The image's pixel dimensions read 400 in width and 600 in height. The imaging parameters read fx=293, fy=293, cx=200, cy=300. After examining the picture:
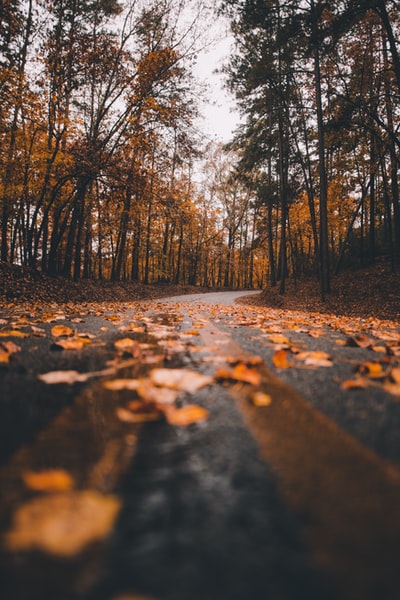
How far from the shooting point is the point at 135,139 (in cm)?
1062

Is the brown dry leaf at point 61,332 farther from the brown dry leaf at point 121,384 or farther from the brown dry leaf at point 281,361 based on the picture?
the brown dry leaf at point 281,361

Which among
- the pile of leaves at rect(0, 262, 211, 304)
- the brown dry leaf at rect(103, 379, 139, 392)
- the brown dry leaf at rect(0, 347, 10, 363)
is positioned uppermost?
the pile of leaves at rect(0, 262, 211, 304)

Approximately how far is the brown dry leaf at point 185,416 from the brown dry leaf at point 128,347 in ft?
2.61

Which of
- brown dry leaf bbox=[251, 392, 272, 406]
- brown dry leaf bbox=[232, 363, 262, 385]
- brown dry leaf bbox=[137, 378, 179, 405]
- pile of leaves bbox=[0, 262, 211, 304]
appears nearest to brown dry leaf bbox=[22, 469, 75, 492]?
brown dry leaf bbox=[137, 378, 179, 405]

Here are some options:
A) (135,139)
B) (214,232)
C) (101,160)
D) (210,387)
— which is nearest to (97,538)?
(210,387)

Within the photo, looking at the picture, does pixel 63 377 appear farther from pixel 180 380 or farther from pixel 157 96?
pixel 157 96

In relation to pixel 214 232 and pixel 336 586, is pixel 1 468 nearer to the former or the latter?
pixel 336 586

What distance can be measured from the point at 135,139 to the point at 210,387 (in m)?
11.5

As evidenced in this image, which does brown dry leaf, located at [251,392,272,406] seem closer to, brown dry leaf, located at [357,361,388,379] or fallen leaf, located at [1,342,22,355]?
brown dry leaf, located at [357,361,388,379]

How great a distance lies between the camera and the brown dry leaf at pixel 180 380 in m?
1.15

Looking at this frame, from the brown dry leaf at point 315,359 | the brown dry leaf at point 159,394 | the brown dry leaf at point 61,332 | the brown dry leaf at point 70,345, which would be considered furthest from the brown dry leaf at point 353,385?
the brown dry leaf at point 61,332

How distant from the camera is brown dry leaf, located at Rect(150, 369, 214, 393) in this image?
1148 millimetres

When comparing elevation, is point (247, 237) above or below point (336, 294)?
above

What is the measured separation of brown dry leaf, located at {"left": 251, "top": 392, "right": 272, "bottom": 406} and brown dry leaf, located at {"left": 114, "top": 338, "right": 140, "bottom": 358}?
0.82 metres
